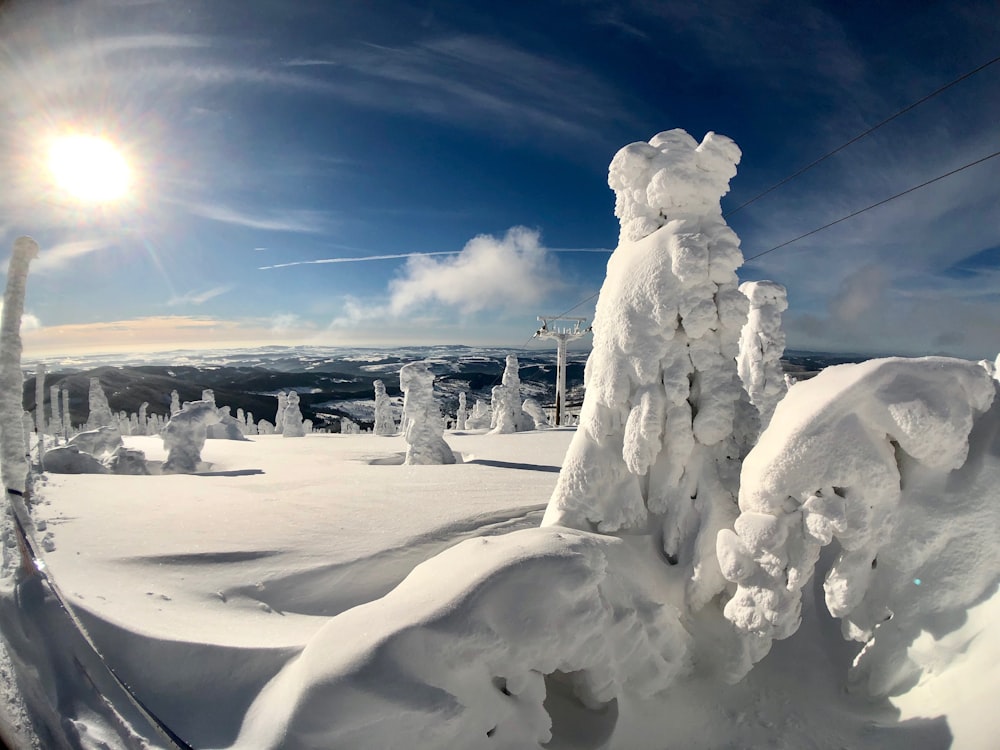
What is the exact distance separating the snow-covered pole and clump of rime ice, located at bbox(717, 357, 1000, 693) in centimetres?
693

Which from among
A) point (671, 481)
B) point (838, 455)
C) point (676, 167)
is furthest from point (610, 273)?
point (838, 455)

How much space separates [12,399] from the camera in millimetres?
4965

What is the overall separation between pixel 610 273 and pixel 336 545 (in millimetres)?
5939

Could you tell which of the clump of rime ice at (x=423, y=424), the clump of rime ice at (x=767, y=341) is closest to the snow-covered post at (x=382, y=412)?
the clump of rime ice at (x=423, y=424)

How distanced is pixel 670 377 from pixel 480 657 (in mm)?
3494

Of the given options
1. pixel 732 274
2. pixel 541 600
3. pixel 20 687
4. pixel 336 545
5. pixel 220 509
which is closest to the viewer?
pixel 20 687

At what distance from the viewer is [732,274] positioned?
5.66 meters

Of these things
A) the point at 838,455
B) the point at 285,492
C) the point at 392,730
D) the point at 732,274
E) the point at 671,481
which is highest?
the point at 732,274

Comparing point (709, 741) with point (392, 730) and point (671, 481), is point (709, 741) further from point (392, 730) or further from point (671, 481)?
point (392, 730)

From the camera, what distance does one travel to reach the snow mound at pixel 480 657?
351cm

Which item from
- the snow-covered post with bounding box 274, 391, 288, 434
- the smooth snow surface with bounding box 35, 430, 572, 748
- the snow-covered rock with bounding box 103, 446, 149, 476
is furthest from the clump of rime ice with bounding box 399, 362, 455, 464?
the snow-covered post with bounding box 274, 391, 288, 434

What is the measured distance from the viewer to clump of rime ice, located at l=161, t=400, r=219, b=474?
58.0 feet

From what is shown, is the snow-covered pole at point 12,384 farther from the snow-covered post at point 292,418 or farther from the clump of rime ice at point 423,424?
the snow-covered post at point 292,418

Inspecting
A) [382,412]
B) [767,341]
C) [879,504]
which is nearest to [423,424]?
[767,341]
